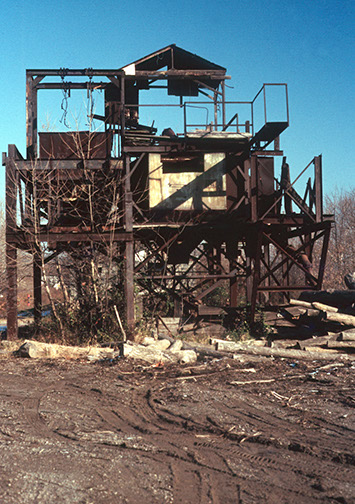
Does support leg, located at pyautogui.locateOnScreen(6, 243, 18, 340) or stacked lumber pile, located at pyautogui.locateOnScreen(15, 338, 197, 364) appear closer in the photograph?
stacked lumber pile, located at pyautogui.locateOnScreen(15, 338, 197, 364)

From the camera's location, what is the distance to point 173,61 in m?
19.9

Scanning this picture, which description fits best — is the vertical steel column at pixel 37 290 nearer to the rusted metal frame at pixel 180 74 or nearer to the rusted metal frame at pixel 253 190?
the rusted metal frame at pixel 253 190

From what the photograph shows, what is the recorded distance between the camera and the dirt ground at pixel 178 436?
14.4ft

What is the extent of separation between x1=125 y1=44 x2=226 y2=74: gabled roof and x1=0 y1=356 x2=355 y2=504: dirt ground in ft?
46.1

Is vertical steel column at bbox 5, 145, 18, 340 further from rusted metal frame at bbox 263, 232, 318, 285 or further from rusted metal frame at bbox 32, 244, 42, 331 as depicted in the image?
rusted metal frame at bbox 263, 232, 318, 285

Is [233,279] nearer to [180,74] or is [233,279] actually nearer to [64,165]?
[64,165]

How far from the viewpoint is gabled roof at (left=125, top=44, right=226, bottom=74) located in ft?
64.8

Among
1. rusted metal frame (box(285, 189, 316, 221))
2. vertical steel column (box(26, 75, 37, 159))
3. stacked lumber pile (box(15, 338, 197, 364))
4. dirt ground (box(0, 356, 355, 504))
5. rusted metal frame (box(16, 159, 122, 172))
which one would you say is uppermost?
vertical steel column (box(26, 75, 37, 159))

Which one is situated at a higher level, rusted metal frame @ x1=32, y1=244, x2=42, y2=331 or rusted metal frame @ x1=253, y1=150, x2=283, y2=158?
rusted metal frame @ x1=253, y1=150, x2=283, y2=158

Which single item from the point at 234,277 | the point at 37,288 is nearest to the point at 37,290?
the point at 37,288

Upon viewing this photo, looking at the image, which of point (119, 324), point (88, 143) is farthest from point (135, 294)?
point (88, 143)

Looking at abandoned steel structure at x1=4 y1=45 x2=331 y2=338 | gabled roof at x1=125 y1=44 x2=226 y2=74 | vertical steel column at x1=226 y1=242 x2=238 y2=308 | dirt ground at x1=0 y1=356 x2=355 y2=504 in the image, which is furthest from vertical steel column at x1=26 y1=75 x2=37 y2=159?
dirt ground at x1=0 y1=356 x2=355 y2=504

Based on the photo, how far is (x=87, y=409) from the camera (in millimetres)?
7289

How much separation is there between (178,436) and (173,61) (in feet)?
56.7
